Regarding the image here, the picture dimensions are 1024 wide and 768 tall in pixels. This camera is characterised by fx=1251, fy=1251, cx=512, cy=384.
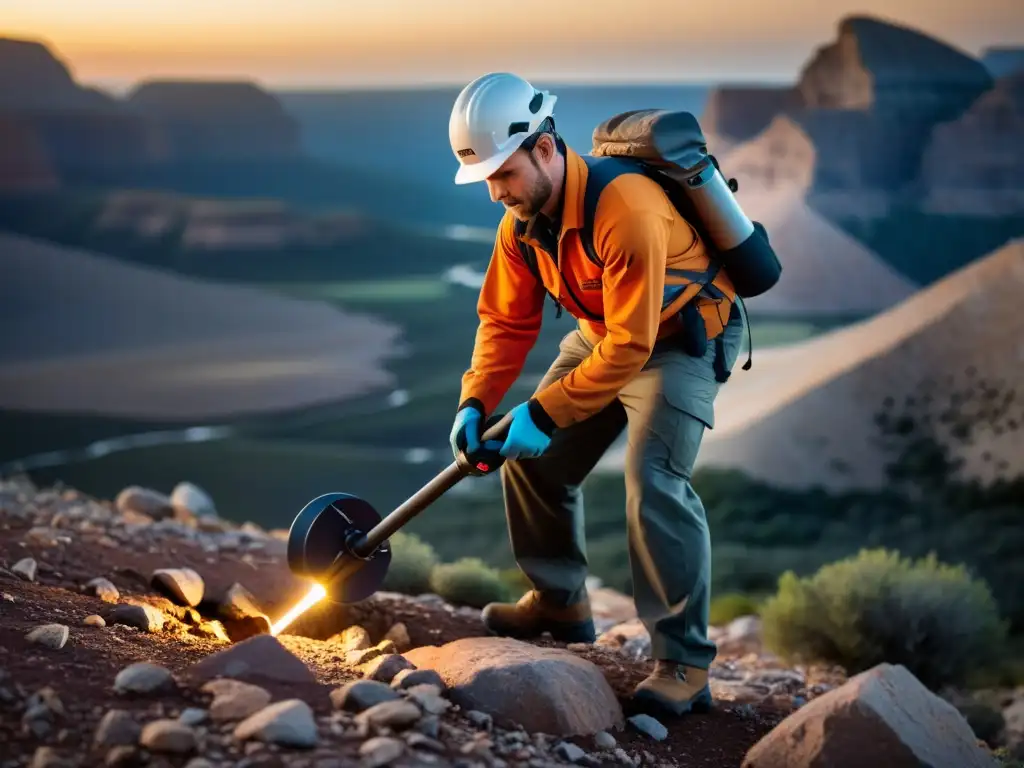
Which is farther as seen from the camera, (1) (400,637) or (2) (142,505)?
(2) (142,505)

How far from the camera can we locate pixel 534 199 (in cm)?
344

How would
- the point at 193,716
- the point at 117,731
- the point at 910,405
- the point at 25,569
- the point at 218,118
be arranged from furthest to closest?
the point at 218,118
the point at 910,405
the point at 25,569
the point at 193,716
the point at 117,731

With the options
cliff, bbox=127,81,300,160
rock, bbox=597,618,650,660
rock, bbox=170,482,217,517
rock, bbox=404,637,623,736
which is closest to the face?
rock, bbox=404,637,623,736

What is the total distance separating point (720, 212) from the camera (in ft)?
11.7

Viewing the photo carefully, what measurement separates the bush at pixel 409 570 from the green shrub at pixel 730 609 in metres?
2.29

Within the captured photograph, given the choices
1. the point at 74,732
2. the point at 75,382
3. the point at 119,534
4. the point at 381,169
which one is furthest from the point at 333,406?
the point at 74,732

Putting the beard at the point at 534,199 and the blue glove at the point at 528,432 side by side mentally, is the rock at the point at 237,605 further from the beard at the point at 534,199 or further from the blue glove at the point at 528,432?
the beard at the point at 534,199

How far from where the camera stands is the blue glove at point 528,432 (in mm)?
3469

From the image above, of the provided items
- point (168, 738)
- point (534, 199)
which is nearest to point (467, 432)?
point (534, 199)

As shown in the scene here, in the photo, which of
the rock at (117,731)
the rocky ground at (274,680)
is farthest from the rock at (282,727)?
the rock at (117,731)

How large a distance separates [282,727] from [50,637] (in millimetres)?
804

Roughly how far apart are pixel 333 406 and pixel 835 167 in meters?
6.80

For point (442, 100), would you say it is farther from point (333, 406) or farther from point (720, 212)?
point (720, 212)

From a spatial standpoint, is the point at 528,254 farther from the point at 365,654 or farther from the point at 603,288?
the point at 365,654
